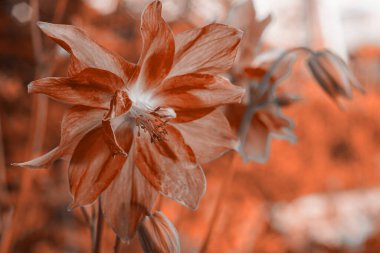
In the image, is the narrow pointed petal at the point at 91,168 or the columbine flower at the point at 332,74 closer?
the narrow pointed petal at the point at 91,168

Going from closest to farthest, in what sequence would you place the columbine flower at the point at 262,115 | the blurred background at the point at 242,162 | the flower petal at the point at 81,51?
1. the flower petal at the point at 81,51
2. the columbine flower at the point at 262,115
3. the blurred background at the point at 242,162

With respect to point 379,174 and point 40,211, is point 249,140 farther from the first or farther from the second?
point 379,174

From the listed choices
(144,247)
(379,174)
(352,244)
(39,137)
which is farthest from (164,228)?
(379,174)

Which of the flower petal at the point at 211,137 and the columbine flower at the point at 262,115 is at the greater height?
the flower petal at the point at 211,137

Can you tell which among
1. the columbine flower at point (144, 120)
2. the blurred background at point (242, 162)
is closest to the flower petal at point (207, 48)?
the columbine flower at point (144, 120)

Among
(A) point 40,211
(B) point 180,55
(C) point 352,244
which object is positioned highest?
(B) point 180,55

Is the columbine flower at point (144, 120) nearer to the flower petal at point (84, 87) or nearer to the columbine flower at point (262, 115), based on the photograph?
the flower petal at point (84, 87)

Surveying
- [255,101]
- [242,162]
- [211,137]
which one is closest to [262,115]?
[255,101]

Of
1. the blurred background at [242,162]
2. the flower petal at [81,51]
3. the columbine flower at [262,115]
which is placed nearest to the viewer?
the flower petal at [81,51]
